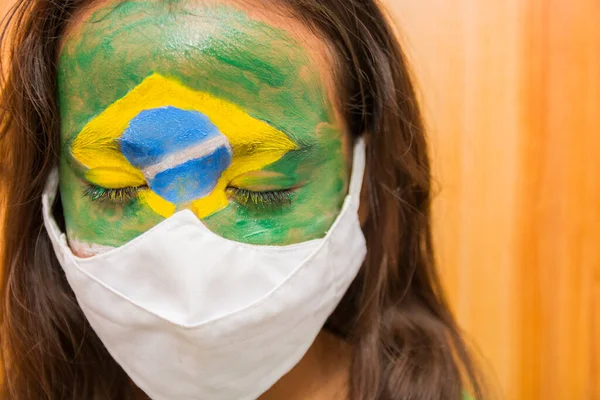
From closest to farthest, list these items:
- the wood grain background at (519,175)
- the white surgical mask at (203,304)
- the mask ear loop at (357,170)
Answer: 1. the white surgical mask at (203,304)
2. the mask ear loop at (357,170)
3. the wood grain background at (519,175)

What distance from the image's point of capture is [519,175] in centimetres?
106

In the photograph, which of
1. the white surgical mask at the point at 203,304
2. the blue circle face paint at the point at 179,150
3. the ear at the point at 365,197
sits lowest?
the white surgical mask at the point at 203,304

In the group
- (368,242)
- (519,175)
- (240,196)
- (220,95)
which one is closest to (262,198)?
(240,196)

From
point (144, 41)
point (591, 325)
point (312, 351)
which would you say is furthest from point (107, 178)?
point (591, 325)

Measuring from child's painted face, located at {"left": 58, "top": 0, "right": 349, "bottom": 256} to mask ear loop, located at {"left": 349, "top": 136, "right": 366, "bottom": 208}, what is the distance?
6 cm

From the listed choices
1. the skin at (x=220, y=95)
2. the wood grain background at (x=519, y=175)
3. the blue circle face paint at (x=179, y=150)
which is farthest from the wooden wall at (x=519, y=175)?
the blue circle face paint at (x=179, y=150)

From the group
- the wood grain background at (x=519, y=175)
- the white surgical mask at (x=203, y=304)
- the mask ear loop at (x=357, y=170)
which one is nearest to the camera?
the white surgical mask at (x=203, y=304)

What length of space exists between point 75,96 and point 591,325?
3.41 ft

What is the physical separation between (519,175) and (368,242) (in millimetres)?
408

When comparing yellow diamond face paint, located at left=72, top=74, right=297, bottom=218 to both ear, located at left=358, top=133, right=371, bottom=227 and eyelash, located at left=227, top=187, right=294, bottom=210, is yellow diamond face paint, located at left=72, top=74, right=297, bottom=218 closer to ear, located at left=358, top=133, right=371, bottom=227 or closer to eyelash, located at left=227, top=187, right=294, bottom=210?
eyelash, located at left=227, top=187, right=294, bottom=210

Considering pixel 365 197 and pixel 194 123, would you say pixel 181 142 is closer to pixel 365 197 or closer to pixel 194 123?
pixel 194 123

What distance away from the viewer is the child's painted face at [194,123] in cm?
63

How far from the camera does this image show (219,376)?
64cm

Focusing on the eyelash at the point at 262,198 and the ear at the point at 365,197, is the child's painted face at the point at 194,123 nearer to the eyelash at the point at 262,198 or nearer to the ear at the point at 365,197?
the eyelash at the point at 262,198
